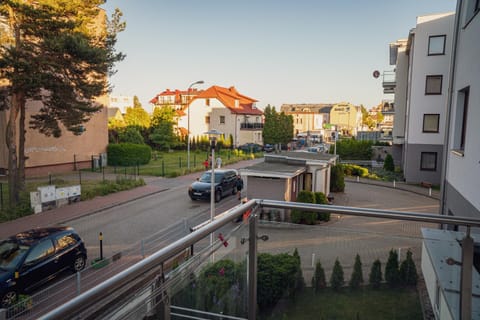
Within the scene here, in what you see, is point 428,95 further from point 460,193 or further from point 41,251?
point 41,251

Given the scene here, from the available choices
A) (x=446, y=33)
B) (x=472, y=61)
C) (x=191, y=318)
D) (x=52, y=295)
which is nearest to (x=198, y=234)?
(x=191, y=318)

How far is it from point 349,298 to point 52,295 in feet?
25.1

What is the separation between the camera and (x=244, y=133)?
57469mm

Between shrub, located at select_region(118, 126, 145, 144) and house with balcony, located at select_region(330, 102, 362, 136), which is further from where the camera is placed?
house with balcony, located at select_region(330, 102, 362, 136)

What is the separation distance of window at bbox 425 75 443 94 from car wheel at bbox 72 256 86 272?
2450 centimetres

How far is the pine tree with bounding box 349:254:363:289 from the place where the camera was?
10.2ft

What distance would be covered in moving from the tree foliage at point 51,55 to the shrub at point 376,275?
16218 mm

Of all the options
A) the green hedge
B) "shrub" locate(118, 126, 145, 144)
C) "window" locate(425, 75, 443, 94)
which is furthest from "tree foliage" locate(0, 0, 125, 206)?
"shrub" locate(118, 126, 145, 144)

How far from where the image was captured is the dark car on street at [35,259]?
8.19 meters

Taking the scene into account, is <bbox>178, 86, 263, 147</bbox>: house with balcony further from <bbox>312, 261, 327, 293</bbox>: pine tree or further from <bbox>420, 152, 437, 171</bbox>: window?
<bbox>312, 261, 327, 293</bbox>: pine tree

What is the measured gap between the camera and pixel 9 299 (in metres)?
8.02

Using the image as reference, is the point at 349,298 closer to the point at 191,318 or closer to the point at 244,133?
the point at 191,318

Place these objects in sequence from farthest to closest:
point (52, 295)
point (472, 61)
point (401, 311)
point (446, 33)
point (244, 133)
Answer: point (244, 133), point (446, 33), point (52, 295), point (472, 61), point (401, 311)

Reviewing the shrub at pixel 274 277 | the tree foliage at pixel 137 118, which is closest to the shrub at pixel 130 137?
the tree foliage at pixel 137 118
